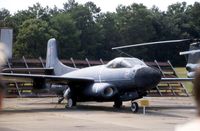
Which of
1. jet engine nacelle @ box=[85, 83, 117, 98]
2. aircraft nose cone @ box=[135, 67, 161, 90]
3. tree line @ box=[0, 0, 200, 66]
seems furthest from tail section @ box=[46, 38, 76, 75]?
tree line @ box=[0, 0, 200, 66]

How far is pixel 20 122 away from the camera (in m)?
16.2

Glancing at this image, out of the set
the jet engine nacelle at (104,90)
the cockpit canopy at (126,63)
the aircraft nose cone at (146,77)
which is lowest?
the jet engine nacelle at (104,90)

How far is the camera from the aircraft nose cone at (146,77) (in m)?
20.8

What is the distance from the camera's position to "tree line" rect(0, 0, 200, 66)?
279ft

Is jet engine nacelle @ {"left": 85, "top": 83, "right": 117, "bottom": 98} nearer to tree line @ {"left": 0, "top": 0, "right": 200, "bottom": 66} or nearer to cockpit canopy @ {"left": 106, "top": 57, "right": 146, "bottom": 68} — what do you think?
cockpit canopy @ {"left": 106, "top": 57, "right": 146, "bottom": 68}

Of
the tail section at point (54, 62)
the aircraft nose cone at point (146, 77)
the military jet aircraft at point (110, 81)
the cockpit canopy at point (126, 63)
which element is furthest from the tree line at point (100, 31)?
the aircraft nose cone at point (146, 77)

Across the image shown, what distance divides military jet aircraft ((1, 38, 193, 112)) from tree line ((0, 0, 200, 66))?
196 ft

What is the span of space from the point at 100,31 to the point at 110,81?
79691 millimetres

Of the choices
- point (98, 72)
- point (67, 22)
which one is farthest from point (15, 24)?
point (98, 72)

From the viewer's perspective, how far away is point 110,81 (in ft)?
73.4

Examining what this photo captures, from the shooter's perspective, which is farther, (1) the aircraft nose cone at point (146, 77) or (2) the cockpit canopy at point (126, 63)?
(2) the cockpit canopy at point (126, 63)

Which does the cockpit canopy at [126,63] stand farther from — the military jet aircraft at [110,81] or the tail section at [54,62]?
the tail section at [54,62]

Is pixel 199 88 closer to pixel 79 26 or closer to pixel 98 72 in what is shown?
pixel 98 72

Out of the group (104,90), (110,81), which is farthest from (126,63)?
(104,90)
